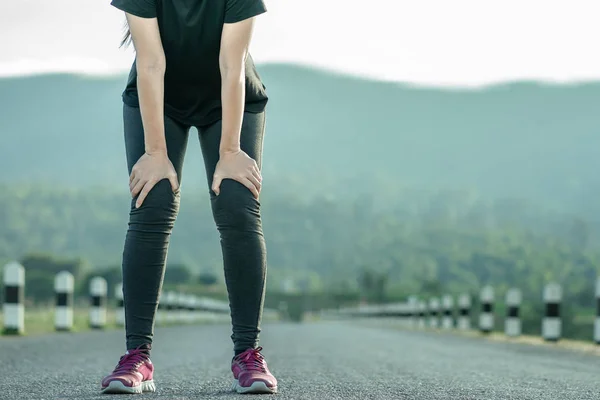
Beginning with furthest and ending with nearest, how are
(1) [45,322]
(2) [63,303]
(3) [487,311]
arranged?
(3) [487,311], (1) [45,322], (2) [63,303]

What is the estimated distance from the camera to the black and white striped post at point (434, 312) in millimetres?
23812

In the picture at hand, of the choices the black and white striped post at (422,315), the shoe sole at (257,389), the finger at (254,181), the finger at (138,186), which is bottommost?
the black and white striped post at (422,315)

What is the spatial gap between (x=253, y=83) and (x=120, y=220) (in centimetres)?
18861

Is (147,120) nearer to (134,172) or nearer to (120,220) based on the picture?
(134,172)

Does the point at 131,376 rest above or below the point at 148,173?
below

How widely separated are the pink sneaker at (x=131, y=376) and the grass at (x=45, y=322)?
6.86 m

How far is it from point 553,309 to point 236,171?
8.98 metres

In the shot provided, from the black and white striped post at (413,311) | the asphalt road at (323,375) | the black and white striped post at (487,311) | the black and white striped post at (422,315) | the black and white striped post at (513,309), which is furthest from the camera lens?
the black and white striped post at (413,311)

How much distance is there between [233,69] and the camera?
4016 millimetres

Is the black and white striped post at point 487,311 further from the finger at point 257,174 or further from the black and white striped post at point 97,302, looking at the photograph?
the finger at point 257,174

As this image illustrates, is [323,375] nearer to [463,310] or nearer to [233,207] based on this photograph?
[233,207]

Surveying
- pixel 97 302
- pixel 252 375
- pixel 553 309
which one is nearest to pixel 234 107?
pixel 252 375

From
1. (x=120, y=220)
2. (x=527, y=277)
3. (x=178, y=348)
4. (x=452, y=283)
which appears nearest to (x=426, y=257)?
(x=452, y=283)

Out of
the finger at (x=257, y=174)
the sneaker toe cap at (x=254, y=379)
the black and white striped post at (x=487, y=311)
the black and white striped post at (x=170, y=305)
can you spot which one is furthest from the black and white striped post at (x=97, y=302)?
the sneaker toe cap at (x=254, y=379)
